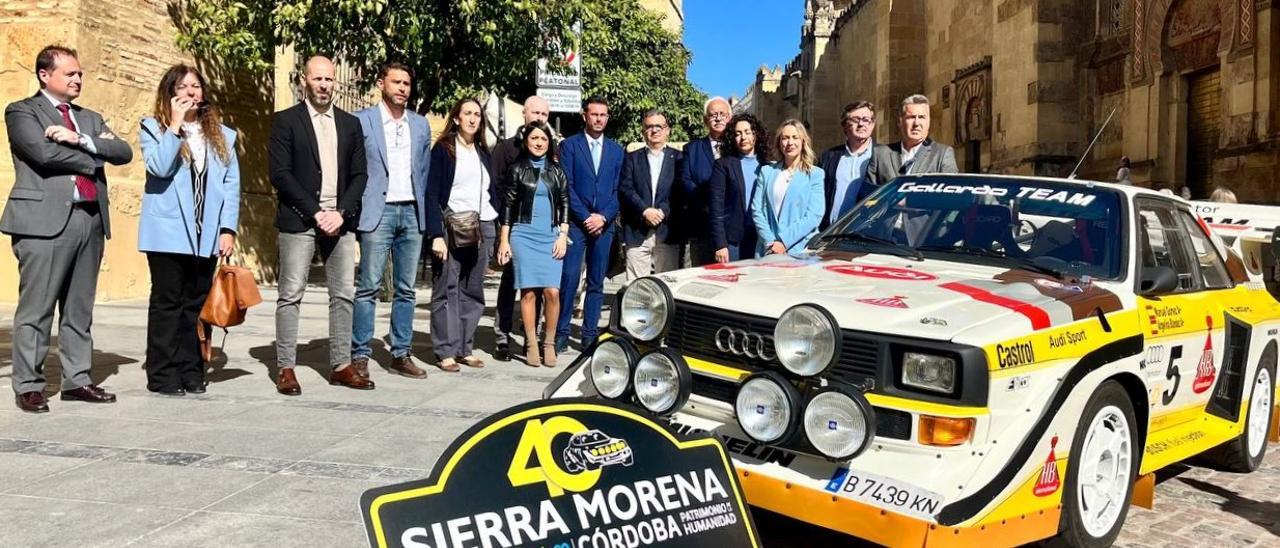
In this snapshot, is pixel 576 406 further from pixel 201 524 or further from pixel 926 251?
pixel 926 251

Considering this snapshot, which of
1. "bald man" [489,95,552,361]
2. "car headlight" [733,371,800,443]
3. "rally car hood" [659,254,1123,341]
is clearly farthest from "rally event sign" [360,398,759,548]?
"bald man" [489,95,552,361]

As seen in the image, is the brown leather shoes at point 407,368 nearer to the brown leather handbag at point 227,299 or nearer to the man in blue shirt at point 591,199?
the brown leather handbag at point 227,299

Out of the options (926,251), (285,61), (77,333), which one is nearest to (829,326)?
(926,251)

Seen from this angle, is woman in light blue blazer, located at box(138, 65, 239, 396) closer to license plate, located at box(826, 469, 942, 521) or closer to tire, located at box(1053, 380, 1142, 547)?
license plate, located at box(826, 469, 942, 521)

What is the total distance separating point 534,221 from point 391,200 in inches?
48.9

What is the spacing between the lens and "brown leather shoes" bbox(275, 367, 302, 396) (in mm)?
6012

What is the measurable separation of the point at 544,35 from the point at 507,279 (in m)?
6.38

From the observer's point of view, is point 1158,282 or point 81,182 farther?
point 81,182

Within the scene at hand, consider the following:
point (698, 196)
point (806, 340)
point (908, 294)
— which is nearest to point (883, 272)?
point (908, 294)

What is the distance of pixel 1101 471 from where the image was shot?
12.0 ft

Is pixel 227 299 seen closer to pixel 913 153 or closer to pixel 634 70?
pixel 913 153

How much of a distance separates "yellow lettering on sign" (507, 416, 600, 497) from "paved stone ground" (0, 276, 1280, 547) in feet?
4.19

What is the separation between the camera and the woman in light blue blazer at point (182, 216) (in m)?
5.60

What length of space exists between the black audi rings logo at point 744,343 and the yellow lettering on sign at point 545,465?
3.60ft
